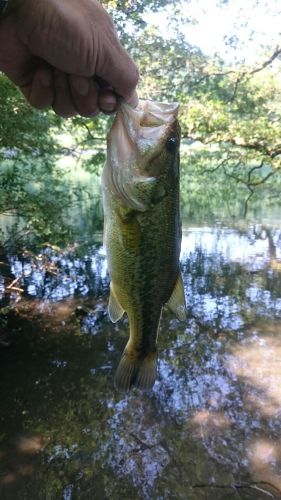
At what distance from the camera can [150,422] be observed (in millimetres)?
5914

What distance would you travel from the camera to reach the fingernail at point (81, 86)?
2027 millimetres

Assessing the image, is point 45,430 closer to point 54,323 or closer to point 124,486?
point 124,486

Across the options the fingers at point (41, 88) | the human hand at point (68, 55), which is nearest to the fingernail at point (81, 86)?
the human hand at point (68, 55)

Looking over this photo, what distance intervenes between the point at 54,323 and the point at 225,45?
933cm

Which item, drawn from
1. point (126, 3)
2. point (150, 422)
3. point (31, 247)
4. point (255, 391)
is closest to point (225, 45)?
point (126, 3)

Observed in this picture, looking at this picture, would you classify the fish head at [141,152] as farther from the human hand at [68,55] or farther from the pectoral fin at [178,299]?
the pectoral fin at [178,299]

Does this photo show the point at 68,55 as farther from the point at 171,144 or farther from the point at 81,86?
the point at 171,144

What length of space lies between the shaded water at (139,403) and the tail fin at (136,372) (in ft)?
10.3

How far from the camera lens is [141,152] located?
1978 mm

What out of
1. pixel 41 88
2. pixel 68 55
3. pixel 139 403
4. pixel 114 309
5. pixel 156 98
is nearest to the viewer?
pixel 68 55

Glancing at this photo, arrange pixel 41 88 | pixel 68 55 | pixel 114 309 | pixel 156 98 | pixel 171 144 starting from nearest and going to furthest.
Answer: pixel 68 55, pixel 171 144, pixel 41 88, pixel 114 309, pixel 156 98

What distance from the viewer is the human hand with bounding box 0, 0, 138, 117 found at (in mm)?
→ 1787

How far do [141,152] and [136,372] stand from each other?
3.70 ft

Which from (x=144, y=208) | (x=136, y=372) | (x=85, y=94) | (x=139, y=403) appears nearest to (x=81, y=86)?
(x=85, y=94)
